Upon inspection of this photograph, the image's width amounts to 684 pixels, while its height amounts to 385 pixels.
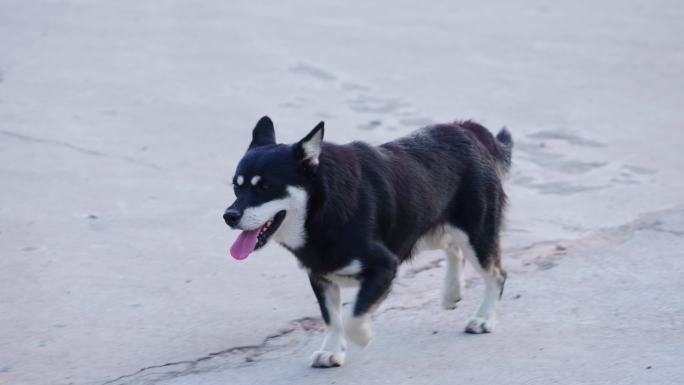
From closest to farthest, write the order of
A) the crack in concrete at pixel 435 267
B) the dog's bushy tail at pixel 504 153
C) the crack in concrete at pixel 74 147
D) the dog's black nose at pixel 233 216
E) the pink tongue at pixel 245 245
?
the dog's black nose at pixel 233 216 → the pink tongue at pixel 245 245 → the crack in concrete at pixel 435 267 → the dog's bushy tail at pixel 504 153 → the crack in concrete at pixel 74 147

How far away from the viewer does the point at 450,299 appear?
5715 millimetres

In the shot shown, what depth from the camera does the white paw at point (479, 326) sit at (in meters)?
5.41

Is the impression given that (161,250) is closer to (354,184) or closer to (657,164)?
(354,184)

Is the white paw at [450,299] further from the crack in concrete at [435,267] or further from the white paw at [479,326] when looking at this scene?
the white paw at [479,326]

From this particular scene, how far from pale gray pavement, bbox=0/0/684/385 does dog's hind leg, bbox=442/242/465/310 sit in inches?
2.7

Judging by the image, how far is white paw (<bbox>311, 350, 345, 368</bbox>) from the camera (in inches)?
196

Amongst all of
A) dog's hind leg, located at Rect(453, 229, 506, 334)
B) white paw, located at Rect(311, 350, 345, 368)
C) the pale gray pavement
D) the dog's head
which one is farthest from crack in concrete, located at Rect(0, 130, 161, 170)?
white paw, located at Rect(311, 350, 345, 368)

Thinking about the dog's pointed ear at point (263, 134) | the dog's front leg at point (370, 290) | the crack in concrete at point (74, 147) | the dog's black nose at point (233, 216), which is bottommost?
the crack in concrete at point (74, 147)

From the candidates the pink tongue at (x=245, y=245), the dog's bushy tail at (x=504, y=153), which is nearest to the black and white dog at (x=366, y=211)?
the pink tongue at (x=245, y=245)

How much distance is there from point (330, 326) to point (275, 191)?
71 cm

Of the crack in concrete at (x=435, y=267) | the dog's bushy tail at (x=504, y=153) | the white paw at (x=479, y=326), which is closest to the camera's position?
the crack in concrete at (x=435, y=267)

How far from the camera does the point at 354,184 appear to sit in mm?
5023

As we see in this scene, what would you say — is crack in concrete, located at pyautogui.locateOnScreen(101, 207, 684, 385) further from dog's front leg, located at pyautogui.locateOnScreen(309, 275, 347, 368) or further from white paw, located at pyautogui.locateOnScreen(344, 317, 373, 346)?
white paw, located at pyautogui.locateOnScreen(344, 317, 373, 346)

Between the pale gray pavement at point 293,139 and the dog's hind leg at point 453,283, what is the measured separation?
70 millimetres
